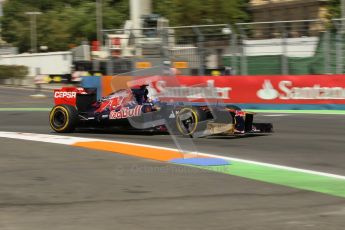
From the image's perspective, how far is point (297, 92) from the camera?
18.2 metres

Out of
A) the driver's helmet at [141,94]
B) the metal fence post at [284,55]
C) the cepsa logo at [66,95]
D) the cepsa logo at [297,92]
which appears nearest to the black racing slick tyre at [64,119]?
the cepsa logo at [66,95]

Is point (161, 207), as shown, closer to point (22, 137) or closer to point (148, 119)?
point (148, 119)

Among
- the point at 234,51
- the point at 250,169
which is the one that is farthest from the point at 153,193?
the point at 234,51

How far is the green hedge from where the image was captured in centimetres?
4731

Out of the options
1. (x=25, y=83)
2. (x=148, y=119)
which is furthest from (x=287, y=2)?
(x=148, y=119)

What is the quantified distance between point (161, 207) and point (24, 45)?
3061 inches

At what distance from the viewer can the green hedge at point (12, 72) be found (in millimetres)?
47312

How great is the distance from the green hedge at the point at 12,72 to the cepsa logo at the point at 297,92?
107ft

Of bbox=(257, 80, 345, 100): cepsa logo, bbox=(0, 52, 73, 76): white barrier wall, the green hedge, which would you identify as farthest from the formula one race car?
bbox=(0, 52, 73, 76): white barrier wall

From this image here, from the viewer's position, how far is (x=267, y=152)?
30.9 feet

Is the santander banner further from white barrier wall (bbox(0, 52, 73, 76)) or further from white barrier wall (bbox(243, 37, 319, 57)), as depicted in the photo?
white barrier wall (bbox(0, 52, 73, 76))

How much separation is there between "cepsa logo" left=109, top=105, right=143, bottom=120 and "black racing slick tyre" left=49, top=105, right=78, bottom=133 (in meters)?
0.96

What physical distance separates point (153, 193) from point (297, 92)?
1266 cm

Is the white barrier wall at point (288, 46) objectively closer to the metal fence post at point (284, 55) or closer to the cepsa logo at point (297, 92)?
the metal fence post at point (284, 55)
